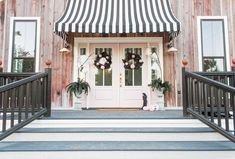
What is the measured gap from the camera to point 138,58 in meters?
7.92

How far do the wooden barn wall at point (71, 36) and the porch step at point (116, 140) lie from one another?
3059mm

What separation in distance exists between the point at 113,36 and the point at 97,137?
13.8ft

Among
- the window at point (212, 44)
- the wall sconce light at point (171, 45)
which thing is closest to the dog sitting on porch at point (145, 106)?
the wall sconce light at point (171, 45)

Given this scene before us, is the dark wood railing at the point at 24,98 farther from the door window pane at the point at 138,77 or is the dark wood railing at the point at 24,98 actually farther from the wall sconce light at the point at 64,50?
the door window pane at the point at 138,77

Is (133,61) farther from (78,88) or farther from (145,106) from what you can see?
(78,88)

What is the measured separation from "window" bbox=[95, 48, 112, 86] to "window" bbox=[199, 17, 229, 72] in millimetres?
2842

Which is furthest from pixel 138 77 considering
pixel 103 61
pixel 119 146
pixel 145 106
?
pixel 119 146

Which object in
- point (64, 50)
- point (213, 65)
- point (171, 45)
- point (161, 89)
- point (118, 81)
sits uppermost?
point (171, 45)

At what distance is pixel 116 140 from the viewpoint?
4387 mm

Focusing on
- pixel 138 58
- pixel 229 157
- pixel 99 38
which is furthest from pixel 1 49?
pixel 229 157

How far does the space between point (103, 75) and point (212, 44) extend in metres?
3.53

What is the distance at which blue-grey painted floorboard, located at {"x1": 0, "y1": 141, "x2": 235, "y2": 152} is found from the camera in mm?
3889

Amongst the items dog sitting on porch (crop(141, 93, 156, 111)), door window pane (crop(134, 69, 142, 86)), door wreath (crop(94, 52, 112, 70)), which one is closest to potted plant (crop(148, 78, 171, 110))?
dog sitting on porch (crop(141, 93, 156, 111))

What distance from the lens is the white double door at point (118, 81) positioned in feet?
25.5
